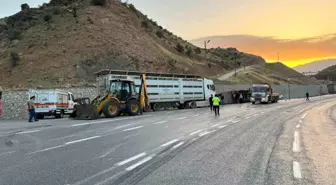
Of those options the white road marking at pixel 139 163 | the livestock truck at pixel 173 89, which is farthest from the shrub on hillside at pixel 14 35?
the white road marking at pixel 139 163

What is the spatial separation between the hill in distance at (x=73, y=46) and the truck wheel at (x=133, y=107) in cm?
1934

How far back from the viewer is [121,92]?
30.6m

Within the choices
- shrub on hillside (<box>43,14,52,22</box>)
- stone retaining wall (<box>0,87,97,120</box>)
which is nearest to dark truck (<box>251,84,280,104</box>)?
stone retaining wall (<box>0,87,97,120</box>)

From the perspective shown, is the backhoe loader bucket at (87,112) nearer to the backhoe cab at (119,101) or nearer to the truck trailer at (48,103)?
the backhoe cab at (119,101)

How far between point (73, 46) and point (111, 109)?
102 ft

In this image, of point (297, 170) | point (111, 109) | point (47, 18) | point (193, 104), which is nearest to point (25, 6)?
point (47, 18)

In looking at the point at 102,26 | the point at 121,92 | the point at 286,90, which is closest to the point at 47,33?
the point at 102,26

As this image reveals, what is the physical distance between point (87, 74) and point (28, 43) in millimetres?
13400

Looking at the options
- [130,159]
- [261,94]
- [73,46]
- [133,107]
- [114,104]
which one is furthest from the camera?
[73,46]

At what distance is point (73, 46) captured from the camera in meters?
57.4

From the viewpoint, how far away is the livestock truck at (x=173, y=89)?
37.1 m

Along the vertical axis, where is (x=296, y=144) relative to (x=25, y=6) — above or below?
below

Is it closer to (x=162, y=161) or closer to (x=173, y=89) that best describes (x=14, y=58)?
(x=173, y=89)

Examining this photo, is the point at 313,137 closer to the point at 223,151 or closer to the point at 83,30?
the point at 223,151
